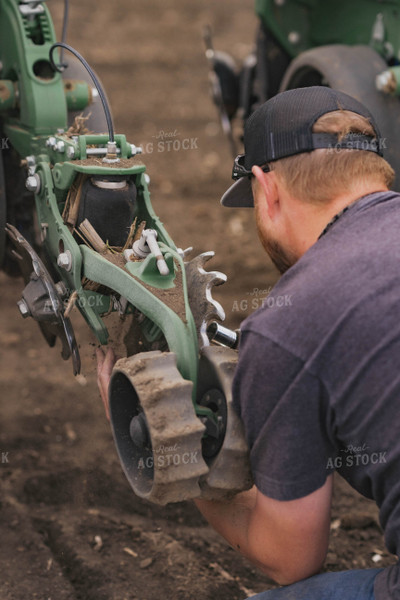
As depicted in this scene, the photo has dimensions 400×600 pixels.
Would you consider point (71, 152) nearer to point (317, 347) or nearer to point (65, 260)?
point (65, 260)

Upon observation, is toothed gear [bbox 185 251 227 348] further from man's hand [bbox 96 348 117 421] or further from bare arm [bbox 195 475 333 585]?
bare arm [bbox 195 475 333 585]

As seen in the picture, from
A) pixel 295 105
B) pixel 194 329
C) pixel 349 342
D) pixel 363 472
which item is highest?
pixel 295 105

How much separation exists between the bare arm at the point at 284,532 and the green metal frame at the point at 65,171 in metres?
0.26

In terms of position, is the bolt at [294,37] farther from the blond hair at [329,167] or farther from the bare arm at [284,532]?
the bare arm at [284,532]

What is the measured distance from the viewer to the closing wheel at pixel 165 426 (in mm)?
1812

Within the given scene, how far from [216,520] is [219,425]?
27cm

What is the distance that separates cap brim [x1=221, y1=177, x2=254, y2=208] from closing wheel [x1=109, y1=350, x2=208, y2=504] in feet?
1.90

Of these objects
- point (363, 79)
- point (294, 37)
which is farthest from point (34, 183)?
point (294, 37)

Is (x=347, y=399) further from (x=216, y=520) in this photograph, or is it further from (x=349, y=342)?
(x=216, y=520)

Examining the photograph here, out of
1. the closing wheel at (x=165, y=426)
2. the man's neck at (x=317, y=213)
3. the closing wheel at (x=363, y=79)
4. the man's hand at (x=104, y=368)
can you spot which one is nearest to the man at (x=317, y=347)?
the man's neck at (x=317, y=213)

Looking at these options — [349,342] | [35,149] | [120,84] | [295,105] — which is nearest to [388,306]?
[349,342]

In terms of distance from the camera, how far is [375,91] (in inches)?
131

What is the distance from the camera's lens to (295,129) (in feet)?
6.15

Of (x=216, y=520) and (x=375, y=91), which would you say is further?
(x=375, y=91)
